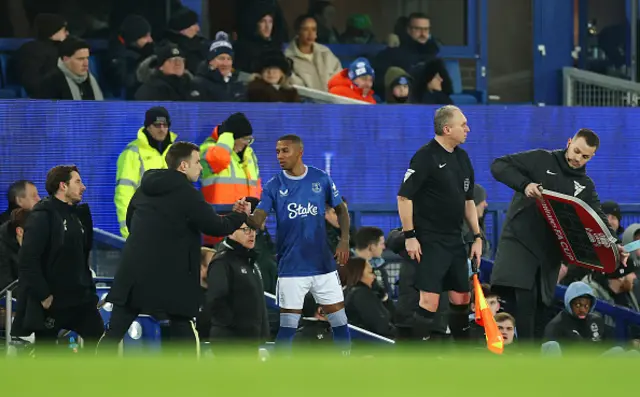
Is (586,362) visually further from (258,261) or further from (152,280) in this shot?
(258,261)

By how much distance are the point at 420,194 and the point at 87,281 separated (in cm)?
246

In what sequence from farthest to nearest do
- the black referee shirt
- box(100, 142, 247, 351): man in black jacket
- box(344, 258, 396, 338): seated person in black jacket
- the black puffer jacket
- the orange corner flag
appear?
the black puffer jacket < box(344, 258, 396, 338): seated person in black jacket < the black referee shirt < the orange corner flag < box(100, 142, 247, 351): man in black jacket

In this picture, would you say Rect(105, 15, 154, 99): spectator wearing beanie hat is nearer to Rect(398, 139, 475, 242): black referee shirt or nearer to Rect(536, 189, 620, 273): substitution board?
Rect(398, 139, 475, 242): black referee shirt

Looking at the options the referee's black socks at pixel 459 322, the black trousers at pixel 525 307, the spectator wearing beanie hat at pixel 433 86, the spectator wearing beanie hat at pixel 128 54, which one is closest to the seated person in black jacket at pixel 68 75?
the spectator wearing beanie hat at pixel 128 54

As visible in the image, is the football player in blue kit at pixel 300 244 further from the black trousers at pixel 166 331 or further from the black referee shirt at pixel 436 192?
the black trousers at pixel 166 331

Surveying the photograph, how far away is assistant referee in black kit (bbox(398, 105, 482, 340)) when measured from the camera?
10891mm

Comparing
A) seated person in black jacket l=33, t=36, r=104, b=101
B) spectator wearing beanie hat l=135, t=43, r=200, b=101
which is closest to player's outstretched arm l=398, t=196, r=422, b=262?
spectator wearing beanie hat l=135, t=43, r=200, b=101

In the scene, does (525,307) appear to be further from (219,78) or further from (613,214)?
(219,78)

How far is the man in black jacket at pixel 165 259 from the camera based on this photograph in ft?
33.4

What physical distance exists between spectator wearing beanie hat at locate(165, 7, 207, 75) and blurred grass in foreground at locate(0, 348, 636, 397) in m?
11.3

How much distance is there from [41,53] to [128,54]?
1.10m

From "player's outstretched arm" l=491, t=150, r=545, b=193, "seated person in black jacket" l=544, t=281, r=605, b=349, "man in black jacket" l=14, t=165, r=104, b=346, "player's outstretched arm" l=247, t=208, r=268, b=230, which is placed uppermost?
"player's outstretched arm" l=491, t=150, r=545, b=193

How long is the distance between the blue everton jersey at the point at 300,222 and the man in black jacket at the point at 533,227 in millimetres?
1323

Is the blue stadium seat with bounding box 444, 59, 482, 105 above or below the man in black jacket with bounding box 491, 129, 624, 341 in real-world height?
above
